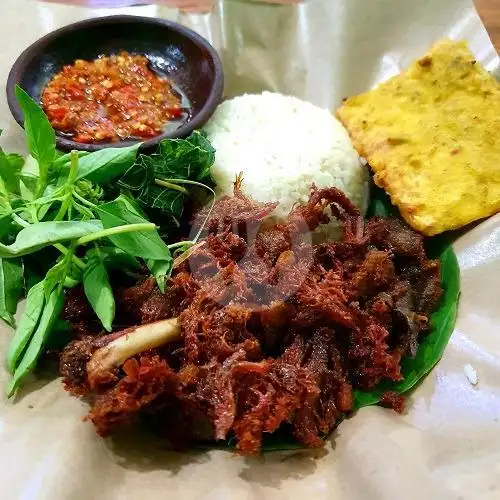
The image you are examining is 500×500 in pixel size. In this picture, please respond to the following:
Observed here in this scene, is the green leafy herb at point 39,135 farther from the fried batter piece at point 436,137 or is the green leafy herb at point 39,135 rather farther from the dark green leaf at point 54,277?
the fried batter piece at point 436,137

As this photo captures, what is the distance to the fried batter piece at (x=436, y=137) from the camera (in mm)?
2305

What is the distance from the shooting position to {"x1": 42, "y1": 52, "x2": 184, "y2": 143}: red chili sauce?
249 cm

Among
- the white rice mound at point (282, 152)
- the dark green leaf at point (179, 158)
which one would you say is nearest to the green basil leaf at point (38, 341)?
the dark green leaf at point (179, 158)

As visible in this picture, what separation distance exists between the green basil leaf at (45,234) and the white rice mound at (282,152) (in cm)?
85

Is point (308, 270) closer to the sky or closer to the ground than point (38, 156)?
closer to the ground

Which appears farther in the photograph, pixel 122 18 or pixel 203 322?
pixel 122 18

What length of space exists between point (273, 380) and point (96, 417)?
0.54 meters

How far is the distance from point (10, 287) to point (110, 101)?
1036mm

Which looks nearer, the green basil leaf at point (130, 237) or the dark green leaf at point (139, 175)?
the green basil leaf at point (130, 237)

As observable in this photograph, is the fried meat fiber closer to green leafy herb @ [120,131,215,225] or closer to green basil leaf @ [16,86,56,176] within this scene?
green leafy herb @ [120,131,215,225]

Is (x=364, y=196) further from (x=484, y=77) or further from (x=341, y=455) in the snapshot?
(x=341, y=455)

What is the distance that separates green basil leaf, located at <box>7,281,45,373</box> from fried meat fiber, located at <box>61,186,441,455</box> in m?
0.13

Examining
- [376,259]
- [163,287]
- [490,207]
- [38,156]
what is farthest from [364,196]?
[38,156]

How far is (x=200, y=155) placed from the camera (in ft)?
7.66
